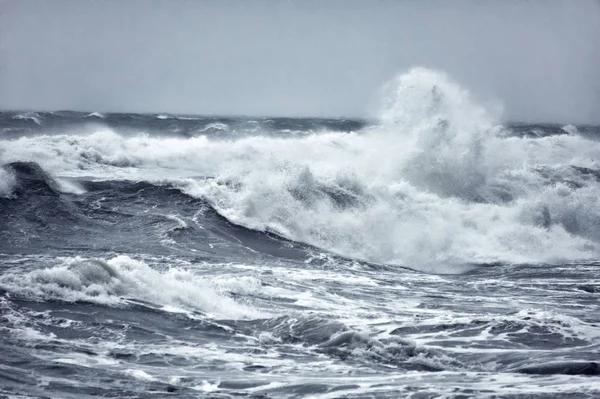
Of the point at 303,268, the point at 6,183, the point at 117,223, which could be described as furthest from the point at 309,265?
the point at 6,183

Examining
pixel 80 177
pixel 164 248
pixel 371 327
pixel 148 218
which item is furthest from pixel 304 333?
pixel 80 177

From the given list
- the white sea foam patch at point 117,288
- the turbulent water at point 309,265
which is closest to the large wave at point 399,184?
the turbulent water at point 309,265

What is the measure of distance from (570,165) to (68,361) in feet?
105

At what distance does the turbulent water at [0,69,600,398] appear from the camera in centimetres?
1330

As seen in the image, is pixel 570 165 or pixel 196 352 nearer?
pixel 196 352

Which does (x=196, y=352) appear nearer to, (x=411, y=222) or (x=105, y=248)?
(x=105, y=248)

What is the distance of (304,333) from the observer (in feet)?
50.8

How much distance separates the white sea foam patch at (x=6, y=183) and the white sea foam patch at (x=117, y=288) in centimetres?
946

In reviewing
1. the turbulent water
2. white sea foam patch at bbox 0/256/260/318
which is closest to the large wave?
the turbulent water

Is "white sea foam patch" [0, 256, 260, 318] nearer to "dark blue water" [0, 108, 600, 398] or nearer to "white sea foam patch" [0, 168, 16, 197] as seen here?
"dark blue water" [0, 108, 600, 398]

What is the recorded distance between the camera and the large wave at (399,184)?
92.8ft

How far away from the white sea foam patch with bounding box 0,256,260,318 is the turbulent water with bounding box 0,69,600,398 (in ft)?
Answer: 0.17

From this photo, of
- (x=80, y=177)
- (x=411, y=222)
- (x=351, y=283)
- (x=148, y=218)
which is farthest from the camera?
(x=80, y=177)

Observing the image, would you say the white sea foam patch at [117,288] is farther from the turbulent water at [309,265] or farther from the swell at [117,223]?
the swell at [117,223]
